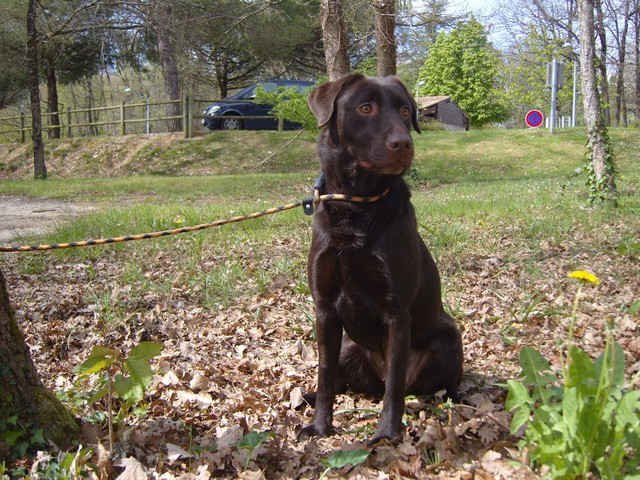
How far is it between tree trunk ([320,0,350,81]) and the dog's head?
33.6ft

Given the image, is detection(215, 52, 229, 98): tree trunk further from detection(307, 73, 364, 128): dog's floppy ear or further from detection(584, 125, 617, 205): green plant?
detection(307, 73, 364, 128): dog's floppy ear

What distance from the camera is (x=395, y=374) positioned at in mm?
2820

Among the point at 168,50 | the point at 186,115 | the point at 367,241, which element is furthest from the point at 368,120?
the point at 168,50

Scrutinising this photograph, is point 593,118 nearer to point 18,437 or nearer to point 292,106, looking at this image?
point 18,437

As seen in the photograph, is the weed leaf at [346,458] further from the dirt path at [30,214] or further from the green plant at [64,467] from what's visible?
the dirt path at [30,214]

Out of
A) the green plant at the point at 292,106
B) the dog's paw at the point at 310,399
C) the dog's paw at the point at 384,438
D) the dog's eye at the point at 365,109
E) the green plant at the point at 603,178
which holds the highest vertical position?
the green plant at the point at 292,106

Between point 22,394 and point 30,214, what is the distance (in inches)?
392

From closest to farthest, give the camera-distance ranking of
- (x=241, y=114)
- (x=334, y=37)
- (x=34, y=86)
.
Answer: (x=334, y=37) → (x=34, y=86) → (x=241, y=114)

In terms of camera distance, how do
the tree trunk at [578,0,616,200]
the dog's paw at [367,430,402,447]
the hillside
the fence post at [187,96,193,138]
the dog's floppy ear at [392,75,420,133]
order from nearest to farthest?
the dog's paw at [367,430,402,447], the dog's floppy ear at [392,75,420,133], the tree trunk at [578,0,616,200], the hillside, the fence post at [187,96,193,138]

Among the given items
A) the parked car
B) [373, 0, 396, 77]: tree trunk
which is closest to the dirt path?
[373, 0, 396, 77]: tree trunk

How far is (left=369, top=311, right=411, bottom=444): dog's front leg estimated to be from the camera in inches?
111

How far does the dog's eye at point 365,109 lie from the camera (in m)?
2.86

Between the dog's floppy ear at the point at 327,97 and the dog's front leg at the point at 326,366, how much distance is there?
0.90 metres

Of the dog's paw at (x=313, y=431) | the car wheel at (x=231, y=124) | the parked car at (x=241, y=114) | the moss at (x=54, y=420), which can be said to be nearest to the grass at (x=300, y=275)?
the dog's paw at (x=313, y=431)
